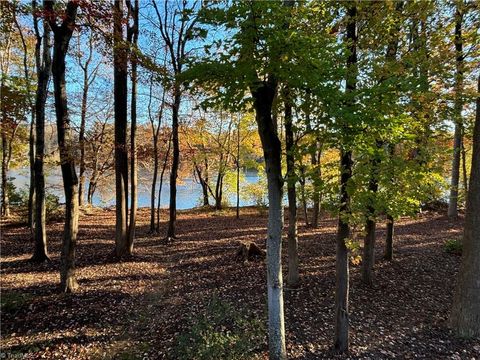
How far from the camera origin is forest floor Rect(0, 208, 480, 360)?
461 cm

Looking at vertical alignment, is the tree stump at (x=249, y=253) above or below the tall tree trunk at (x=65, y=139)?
below

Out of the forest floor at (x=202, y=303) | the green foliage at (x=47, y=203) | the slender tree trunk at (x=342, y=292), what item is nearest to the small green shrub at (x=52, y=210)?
the green foliage at (x=47, y=203)

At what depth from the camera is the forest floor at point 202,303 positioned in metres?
4.61

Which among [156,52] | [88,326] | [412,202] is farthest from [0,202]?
[412,202]

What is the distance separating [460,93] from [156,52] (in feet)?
37.5

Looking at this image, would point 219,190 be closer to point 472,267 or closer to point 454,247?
point 454,247

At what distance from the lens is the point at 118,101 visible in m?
8.41

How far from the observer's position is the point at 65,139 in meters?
6.15

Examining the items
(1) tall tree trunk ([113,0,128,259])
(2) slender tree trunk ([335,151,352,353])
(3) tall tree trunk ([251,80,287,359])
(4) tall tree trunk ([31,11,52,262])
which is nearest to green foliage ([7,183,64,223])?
(4) tall tree trunk ([31,11,52,262])

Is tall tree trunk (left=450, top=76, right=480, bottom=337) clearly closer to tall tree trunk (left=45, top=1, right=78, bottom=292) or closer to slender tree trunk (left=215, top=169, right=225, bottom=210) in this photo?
tall tree trunk (left=45, top=1, right=78, bottom=292)

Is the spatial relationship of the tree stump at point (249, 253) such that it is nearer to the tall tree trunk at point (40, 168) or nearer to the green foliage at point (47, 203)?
the tall tree trunk at point (40, 168)

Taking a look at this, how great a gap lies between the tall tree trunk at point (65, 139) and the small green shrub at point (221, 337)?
308 cm

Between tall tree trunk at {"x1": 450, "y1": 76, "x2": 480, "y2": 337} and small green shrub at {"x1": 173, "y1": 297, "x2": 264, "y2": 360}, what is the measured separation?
3472mm

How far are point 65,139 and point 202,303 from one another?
441 centimetres
